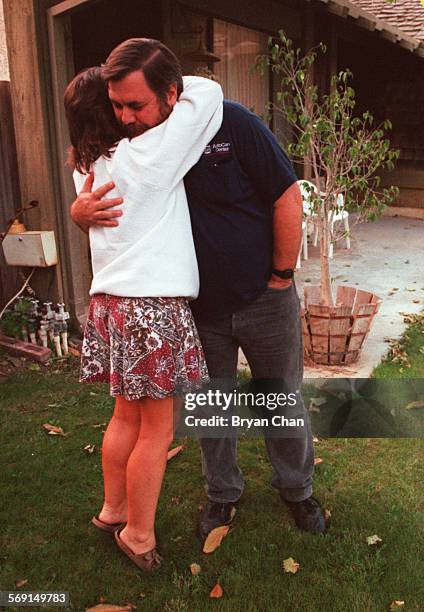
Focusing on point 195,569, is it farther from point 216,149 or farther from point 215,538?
point 216,149

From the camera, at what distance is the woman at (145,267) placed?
2053 mm

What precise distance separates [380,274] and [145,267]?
526cm

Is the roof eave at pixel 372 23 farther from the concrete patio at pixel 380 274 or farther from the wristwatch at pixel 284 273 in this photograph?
the wristwatch at pixel 284 273

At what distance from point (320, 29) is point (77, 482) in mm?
9098

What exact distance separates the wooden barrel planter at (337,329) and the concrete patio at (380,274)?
0.31 ft

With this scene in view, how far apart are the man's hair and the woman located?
0.26 ft

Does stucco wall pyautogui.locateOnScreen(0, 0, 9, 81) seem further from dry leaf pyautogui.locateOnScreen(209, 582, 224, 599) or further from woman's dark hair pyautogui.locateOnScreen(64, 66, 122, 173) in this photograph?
dry leaf pyautogui.locateOnScreen(209, 582, 224, 599)

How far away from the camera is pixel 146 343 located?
7.16ft

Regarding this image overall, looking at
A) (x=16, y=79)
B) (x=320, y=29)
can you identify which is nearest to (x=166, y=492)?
(x=16, y=79)

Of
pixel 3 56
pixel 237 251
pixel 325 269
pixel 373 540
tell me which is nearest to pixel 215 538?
pixel 373 540

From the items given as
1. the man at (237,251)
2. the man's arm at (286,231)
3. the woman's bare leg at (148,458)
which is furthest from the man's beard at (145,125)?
the woman's bare leg at (148,458)

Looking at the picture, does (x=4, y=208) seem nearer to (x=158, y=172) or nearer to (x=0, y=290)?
(x=0, y=290)

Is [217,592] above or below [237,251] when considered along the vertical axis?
below

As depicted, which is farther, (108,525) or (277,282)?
(108,525)
